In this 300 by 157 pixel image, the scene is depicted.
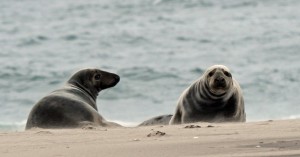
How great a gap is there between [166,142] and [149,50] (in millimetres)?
18545

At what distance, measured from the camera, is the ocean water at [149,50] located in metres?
19.4

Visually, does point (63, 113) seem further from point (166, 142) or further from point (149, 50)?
point (149, 50)

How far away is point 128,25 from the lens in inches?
1137

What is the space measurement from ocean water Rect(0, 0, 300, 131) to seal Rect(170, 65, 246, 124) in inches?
189

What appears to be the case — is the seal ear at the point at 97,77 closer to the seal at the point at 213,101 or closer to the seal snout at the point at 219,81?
the seal at the point at 213,101

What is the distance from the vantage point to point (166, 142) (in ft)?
21.7

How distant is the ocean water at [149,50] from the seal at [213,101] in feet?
15.8

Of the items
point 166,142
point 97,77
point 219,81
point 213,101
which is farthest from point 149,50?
point 166,142

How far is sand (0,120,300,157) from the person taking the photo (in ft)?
19.5

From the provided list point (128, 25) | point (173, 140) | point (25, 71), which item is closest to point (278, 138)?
point (173, 140)

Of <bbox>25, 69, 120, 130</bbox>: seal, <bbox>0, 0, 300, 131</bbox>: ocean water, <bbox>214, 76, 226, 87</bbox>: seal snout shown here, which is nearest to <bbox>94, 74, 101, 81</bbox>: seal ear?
<bbox>25, 69, 120, 130</bbox>: seal

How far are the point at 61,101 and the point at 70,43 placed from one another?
54.3ft

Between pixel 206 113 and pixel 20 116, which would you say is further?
pixel 20 116

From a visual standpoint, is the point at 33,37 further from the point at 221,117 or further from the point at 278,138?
the point at 278,138
